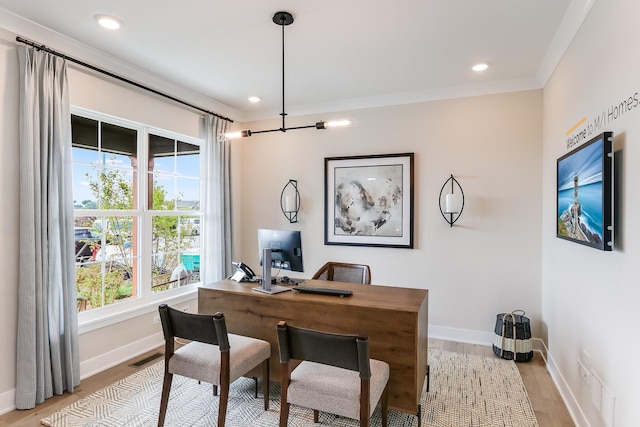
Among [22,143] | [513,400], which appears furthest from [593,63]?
[22,143]

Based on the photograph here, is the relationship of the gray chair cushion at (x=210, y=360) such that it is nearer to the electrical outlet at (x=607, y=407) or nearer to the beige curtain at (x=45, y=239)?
the beige curtain at (x=45, y=239)

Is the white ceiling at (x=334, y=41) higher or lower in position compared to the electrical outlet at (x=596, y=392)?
higher

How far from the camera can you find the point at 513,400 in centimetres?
267

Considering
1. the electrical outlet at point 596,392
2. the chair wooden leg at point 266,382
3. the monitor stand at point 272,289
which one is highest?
the monitor stand at point 272,289

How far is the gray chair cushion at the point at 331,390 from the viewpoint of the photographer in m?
1.80

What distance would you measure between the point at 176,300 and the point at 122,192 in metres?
1.32

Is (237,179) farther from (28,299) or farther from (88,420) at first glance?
(88,420)

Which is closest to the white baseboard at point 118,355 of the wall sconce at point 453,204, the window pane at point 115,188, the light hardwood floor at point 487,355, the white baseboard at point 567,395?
the light hardwood floor at point 487,355

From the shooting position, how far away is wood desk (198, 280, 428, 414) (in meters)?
2.21

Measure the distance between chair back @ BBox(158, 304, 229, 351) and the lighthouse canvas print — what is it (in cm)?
210

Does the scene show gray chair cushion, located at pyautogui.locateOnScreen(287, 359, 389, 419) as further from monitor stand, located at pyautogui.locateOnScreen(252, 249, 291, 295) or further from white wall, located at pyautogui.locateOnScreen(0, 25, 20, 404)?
white wall, located at pyautogui.locateOnScreen(0, 25, 20, 404)

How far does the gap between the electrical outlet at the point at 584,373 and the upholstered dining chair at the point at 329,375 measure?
50.2 inches

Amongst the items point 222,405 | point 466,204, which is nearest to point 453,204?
point 466,204

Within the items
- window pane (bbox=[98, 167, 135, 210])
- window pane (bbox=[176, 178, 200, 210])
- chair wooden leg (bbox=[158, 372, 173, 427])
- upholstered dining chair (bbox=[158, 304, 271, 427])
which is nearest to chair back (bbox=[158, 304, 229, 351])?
upholstered dining chair (bbox=[158, 304, 271, 427])
